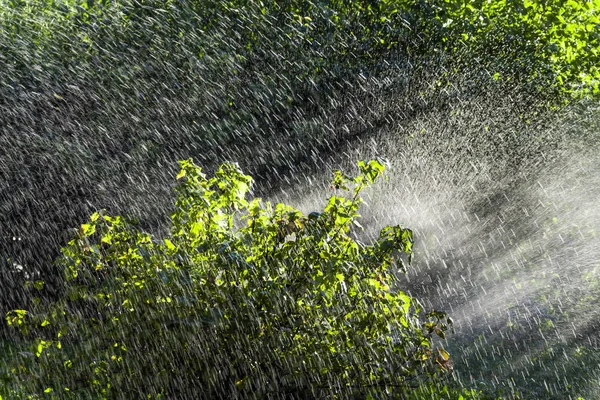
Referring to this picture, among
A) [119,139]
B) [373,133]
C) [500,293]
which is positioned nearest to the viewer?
[119,139]

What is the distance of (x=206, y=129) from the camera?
7.97 m

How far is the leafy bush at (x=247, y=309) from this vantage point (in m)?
3.07

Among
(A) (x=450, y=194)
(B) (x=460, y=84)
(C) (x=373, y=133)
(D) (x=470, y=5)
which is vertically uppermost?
(D) (x=470, y=5)

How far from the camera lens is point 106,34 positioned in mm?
8102

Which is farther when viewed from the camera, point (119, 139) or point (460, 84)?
point (460, 84)

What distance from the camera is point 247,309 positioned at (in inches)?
120

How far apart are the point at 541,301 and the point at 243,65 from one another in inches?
175

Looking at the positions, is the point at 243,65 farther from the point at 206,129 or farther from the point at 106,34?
the point at 106,34

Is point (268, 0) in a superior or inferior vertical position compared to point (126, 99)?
superior

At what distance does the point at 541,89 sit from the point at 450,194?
2100 millimetres

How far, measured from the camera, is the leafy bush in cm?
307

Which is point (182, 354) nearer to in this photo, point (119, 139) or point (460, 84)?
point (119, 139)

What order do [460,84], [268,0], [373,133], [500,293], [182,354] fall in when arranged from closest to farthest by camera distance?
[182,354] < [268,0] < [500,293] < [373,133] < [460,84]

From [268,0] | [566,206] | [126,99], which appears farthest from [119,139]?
[566,206]
